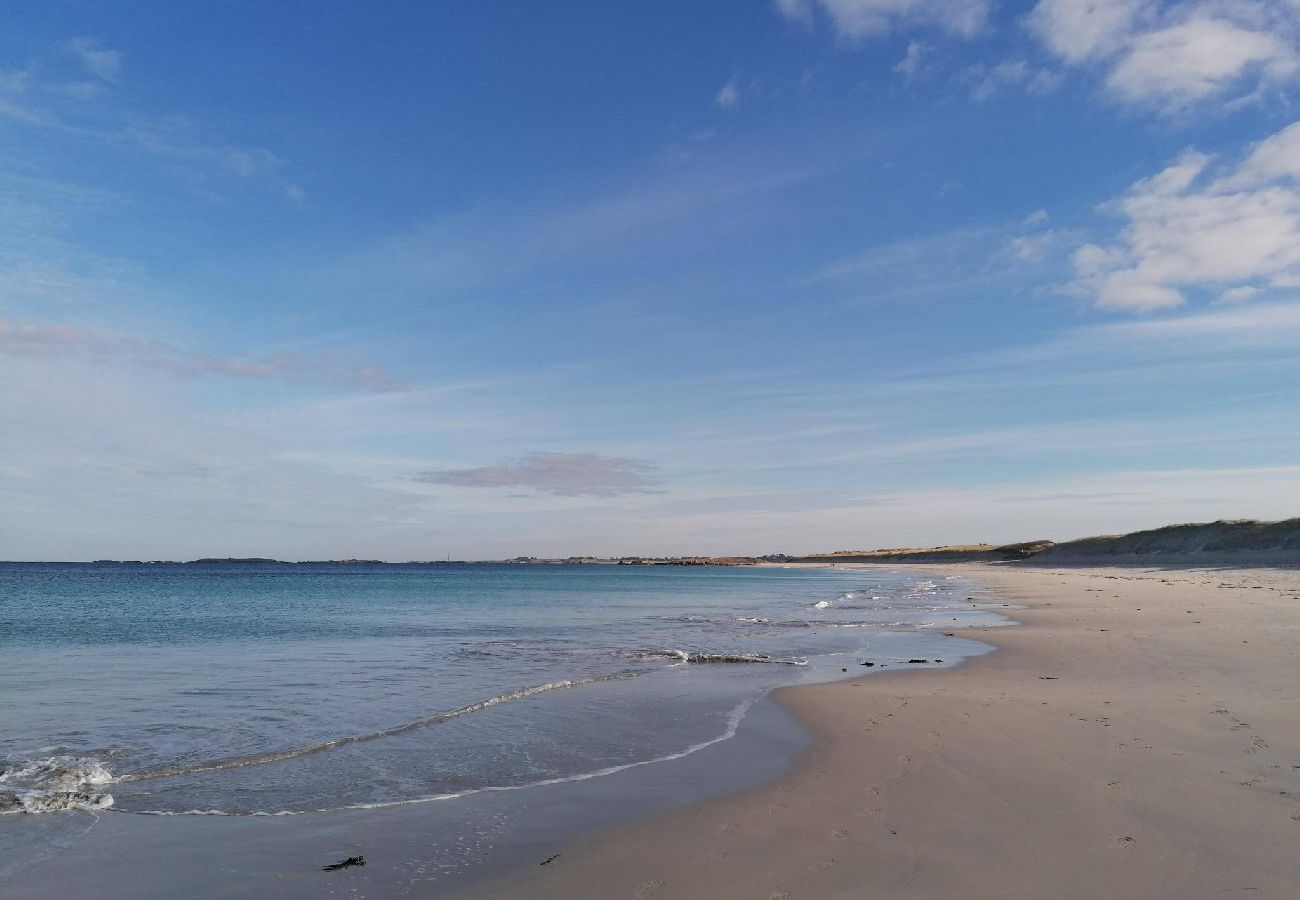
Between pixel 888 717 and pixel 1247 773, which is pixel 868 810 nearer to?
pixel 1247 773

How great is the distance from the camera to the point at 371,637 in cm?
2484

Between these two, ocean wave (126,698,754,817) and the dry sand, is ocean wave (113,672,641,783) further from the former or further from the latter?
the dry sand

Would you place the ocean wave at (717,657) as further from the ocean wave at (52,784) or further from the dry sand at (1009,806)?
the ocean wave at (52,784)

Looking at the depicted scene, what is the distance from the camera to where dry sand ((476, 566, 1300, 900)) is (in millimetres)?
5332

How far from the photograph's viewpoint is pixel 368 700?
1327cm

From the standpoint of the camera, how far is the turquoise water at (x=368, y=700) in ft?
27.9

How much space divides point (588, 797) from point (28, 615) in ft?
128

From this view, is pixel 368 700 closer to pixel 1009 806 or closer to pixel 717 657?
pixel 717 657

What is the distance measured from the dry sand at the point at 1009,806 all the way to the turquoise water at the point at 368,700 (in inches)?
93.1

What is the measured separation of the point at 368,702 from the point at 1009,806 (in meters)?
10.2

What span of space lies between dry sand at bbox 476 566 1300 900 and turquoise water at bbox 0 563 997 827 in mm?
2366

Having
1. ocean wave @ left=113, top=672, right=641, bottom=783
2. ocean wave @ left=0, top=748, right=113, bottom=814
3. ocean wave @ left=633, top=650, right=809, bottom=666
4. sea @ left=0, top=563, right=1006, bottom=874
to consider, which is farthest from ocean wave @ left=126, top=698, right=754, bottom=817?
ocean wave @ left=633, top=650, right=809, bottom=666

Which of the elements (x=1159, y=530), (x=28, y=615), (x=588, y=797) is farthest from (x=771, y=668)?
(x=1159, y=530)

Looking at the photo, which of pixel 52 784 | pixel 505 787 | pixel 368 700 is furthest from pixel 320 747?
pixel 368 700
